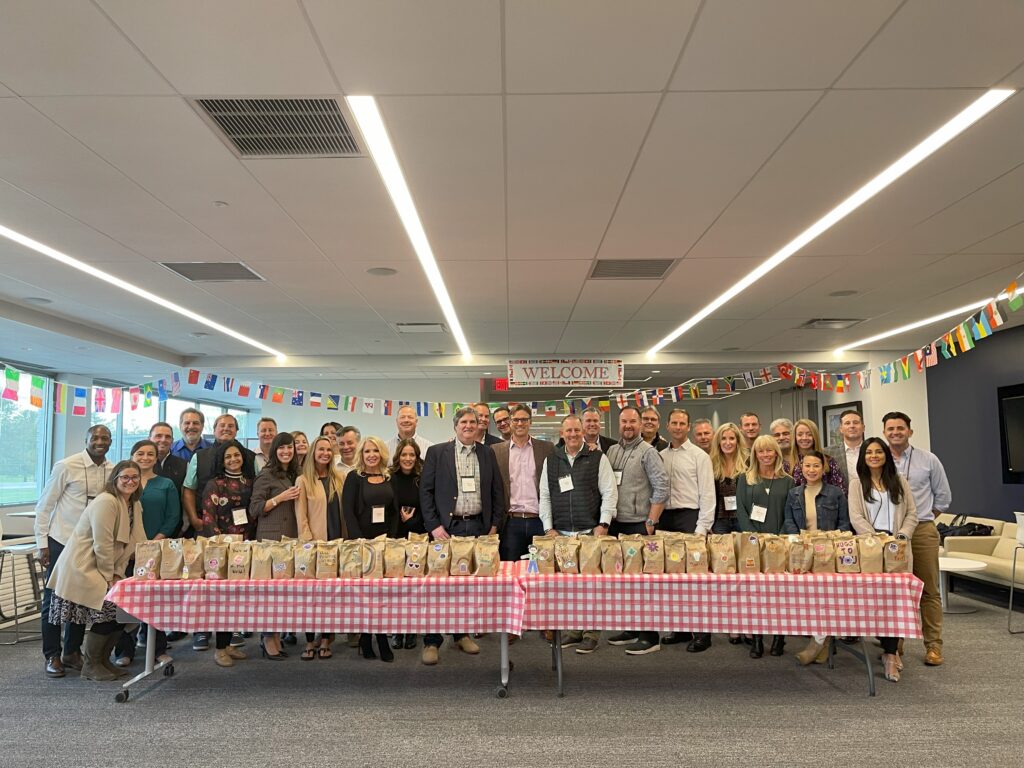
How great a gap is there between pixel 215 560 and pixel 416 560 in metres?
1.06

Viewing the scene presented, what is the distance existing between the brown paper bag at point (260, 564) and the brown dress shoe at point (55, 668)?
1.43 meters

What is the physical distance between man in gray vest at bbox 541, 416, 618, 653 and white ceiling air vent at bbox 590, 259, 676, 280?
1.99 meters

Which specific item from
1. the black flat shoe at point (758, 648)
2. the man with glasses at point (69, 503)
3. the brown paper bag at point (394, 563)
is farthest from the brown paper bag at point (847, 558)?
the man with glasses at point (69, 503)

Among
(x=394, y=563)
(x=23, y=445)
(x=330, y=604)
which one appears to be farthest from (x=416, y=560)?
(x=23, y=445)

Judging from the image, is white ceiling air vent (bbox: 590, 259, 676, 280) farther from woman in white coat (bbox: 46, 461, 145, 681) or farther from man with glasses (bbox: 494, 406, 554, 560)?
woman in white coat (bbox: 46, 461, 145, 681)

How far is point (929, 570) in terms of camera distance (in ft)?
13.6

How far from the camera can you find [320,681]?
394 centimetres

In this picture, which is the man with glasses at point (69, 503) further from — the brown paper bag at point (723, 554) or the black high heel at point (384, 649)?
the brown paper bag at point (723, 554)

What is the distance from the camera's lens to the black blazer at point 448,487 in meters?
4.42

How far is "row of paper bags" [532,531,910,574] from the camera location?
356 cm

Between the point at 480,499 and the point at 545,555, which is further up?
the point at 480,499

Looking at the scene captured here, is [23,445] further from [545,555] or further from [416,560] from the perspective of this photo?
[545,555]

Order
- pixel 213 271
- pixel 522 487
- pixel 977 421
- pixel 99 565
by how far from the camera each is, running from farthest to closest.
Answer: pixel 977 421, pixel 213 271, pixel 522 487, pixel 99 565

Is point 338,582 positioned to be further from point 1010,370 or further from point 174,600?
point 1010,370
